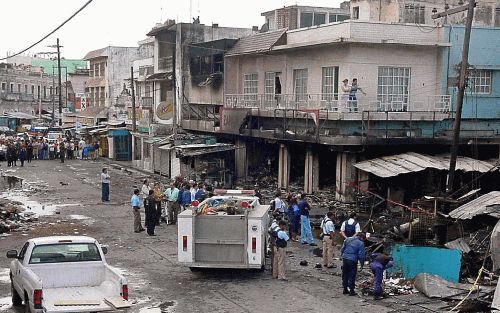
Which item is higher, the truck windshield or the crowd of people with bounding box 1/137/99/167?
the truck windshield

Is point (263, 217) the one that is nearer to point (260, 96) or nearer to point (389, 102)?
point (389, 102)

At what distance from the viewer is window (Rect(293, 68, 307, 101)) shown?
35.8 meters

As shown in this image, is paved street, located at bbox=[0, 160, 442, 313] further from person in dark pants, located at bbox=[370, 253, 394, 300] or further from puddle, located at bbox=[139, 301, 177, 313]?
person in dark pants, located at bbox=[370, 253, 394, 300]

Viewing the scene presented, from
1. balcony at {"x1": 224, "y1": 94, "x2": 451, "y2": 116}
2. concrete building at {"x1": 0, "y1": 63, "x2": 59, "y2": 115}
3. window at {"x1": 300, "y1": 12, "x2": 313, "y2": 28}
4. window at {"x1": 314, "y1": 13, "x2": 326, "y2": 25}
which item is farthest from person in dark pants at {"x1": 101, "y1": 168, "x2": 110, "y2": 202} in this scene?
concrete building at {"x1": 0, "y1": 63, "x2": 59, "y2": 115}

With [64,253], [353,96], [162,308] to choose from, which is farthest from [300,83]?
[64,253]

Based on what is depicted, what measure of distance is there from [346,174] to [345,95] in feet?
10.9

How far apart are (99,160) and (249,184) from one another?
2233 cm

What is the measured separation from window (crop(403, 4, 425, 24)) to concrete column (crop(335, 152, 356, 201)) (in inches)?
646

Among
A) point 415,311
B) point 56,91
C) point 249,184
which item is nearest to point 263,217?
point 415,311

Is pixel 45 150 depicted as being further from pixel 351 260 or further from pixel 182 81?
pixel 351 260

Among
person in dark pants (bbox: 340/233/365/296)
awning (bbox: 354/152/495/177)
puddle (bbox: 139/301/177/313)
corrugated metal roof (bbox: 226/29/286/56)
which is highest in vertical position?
corrugated metal roof (bbox: 226/29/286/56)

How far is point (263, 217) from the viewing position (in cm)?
1752

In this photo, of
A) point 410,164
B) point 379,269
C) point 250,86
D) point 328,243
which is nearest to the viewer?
point 379,269

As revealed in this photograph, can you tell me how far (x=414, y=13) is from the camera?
4497 centimetres
